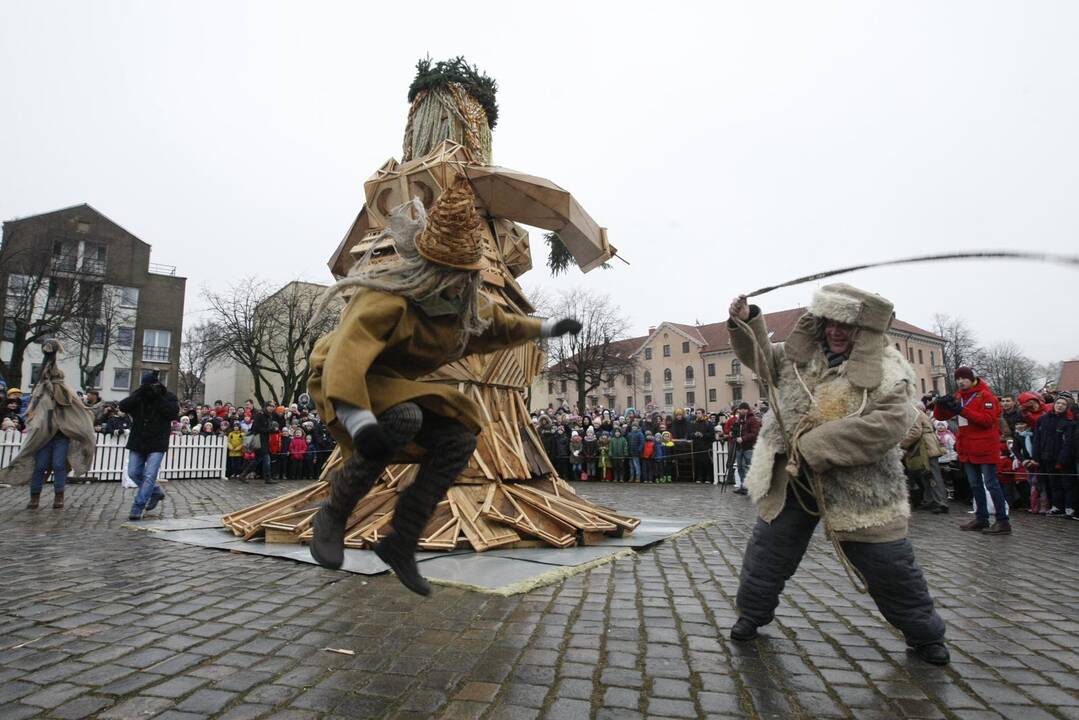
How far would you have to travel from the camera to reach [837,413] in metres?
3.16

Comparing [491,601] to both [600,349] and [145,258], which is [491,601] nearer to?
[600,349]

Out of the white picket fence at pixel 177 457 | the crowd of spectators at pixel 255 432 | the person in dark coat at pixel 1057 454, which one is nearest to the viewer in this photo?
the person in dark coat at pixel 1057 454

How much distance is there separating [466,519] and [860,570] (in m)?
3.04

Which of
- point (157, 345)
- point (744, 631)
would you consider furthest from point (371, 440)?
point (157, 345)

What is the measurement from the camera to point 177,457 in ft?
50.9

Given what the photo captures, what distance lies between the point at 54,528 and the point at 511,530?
5.05m

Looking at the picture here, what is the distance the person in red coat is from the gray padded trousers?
533cm

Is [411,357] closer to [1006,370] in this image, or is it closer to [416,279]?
[416,279]

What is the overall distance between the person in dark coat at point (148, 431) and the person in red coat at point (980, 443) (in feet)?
29.8

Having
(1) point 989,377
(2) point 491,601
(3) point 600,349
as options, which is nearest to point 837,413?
(2) point 491,601

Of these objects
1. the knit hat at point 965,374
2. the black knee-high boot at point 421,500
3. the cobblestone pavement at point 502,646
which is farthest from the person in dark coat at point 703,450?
the black knee-high boot at point 421,500

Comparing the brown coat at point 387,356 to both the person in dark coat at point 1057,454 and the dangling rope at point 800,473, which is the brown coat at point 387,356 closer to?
the dangling rope at point 800,473

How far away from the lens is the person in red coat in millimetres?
7496

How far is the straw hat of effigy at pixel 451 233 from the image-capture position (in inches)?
121
